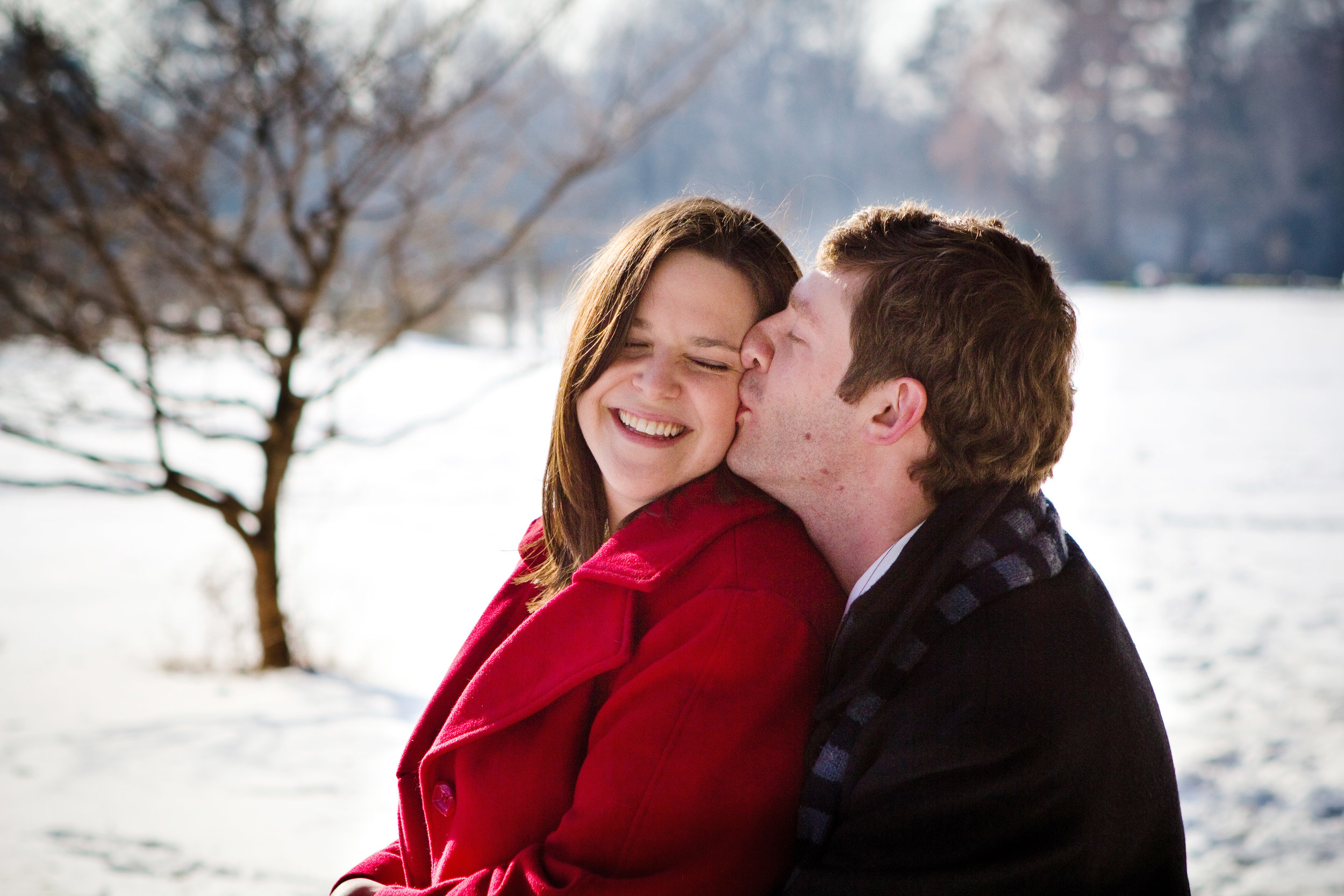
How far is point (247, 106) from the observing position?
14.0ft

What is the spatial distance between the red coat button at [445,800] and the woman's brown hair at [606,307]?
14.8 inches

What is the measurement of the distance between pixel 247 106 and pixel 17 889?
3.07 metres

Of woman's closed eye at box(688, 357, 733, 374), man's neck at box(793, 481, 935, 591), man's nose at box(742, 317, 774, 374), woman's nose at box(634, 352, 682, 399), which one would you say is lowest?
man's neck at box(793, 481, 935, 591)

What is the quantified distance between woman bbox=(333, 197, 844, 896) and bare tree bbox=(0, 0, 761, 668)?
288cm

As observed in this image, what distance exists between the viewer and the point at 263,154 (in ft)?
18.9

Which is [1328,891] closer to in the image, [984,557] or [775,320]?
[984,557]

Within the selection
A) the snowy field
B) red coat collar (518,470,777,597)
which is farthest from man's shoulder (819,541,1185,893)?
the snowy field

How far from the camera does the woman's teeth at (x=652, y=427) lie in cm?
187

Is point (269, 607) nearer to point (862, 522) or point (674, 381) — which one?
point (674, 381)

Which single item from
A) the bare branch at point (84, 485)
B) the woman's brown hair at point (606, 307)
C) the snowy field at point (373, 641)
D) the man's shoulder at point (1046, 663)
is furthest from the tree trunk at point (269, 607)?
the man's shoulder at point (1046, 663)

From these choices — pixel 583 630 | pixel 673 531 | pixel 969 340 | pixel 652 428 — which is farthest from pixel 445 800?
pixel 969 340

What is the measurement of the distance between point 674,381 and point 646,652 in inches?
21.5

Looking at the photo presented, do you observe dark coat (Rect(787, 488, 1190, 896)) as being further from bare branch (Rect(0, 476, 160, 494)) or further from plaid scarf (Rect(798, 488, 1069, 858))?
bare branch (Rect(0, 476, 160, 494))

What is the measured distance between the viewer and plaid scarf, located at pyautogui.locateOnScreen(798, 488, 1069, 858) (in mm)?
1521
